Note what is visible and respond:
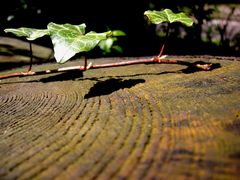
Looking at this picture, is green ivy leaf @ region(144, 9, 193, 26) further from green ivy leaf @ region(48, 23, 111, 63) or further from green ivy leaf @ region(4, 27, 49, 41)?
green ivy leaf @ region(4, 27, 49, 41)

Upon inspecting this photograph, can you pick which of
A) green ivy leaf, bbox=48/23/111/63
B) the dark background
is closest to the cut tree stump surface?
green ivy leaf, bbox=48/23/111/63

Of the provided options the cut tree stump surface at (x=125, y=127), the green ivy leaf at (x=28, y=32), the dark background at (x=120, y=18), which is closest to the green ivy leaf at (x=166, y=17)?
the cut tree stump surface at (x=125, y=127)

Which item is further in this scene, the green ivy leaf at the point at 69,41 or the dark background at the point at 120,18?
the dark background at the point at 120,18

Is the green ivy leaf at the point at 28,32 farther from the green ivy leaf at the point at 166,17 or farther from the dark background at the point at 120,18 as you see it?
the dark background at the point at 120,18

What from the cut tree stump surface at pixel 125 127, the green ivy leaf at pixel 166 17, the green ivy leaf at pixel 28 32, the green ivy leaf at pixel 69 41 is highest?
the green ivy leaf at pixel 166 17

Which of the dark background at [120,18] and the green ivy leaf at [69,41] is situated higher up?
the dark background at [120,18]

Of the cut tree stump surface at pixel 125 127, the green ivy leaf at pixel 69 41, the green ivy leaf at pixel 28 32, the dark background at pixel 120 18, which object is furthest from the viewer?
the dark background at pixel 120 18

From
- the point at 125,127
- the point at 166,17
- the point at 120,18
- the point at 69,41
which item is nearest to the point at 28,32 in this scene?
the point at 69,41
